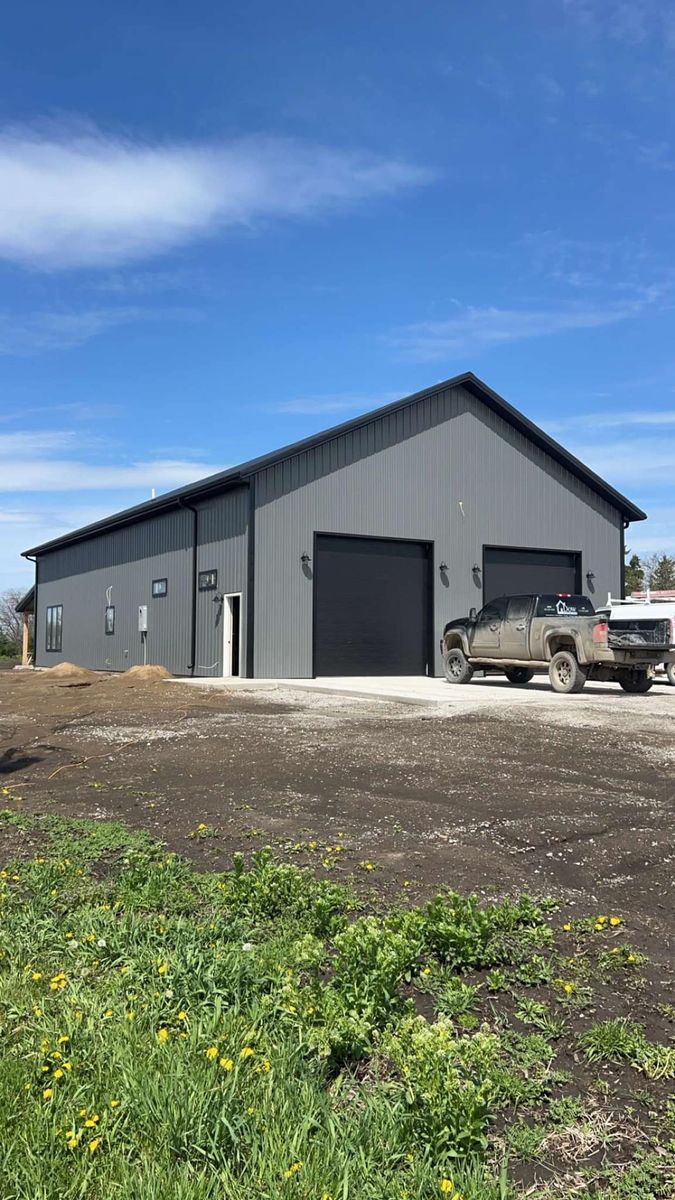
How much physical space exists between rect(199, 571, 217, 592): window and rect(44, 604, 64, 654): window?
1424 centimetres

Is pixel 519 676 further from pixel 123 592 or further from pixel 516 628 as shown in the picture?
pixel 123 592

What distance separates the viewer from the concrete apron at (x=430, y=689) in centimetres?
1623

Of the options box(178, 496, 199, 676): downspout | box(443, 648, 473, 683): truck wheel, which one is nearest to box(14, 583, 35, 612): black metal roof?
box(178, 496, 199, 676): downspout

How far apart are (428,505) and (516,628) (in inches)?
304

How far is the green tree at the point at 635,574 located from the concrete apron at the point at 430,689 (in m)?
49.4

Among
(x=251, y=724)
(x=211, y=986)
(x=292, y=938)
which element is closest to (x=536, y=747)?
(x=251, y=724)

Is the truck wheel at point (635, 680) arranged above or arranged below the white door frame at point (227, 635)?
below

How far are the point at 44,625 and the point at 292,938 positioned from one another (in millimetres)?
38341

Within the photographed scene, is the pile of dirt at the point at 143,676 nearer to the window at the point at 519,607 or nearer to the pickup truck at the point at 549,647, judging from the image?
the pickup truck at the point at 549,647

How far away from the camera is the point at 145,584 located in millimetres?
29781

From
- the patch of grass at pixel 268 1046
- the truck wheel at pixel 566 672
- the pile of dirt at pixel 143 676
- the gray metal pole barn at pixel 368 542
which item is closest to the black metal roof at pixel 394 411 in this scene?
the gray metal pole barn at pixel 368 542

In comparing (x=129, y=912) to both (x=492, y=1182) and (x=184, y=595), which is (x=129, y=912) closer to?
(x=492, y=1182)

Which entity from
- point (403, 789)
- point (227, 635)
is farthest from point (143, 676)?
point (403, 789)

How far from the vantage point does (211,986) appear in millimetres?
3520
